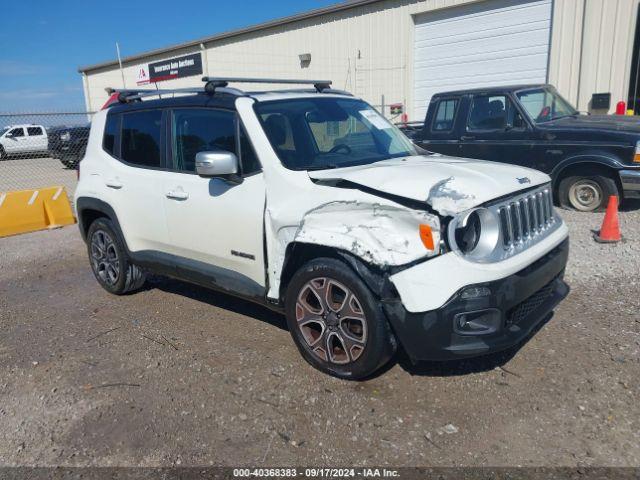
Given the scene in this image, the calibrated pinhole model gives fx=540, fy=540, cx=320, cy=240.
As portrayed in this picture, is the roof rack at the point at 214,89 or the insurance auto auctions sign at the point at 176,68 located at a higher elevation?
the insurance auto auctions sign at the point at 176,68

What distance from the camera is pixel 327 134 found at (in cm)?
413

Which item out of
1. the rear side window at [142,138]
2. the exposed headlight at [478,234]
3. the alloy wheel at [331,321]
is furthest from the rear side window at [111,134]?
the exposed headlight at [478,234]

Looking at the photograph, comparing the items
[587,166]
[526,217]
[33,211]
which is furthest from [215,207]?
[33,211]

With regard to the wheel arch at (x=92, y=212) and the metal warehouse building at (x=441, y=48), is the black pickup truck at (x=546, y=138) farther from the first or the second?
the wheel arch at (x=92, y=212)

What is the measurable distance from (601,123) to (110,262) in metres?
6.85

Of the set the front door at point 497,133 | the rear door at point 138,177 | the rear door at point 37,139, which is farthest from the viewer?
the rear door at point 37,139

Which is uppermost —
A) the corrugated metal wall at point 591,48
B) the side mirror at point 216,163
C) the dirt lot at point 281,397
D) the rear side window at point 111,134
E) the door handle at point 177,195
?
the corrugated metal wall at point 591,48

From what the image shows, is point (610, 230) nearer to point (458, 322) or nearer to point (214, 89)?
point (458, 322)

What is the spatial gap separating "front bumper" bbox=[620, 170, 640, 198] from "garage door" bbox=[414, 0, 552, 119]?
22.3 feet

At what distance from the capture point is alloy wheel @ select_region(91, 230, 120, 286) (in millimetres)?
5281

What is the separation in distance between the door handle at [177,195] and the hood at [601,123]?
5.82 meters

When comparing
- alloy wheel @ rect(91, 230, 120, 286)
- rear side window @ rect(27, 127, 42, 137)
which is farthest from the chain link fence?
alloy wheel @ rect(91, 230, 120, 286)

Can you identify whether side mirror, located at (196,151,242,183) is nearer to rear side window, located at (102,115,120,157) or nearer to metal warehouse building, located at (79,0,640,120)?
rear side window, located at (102,115,120,157)

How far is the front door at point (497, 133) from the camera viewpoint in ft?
26.0
